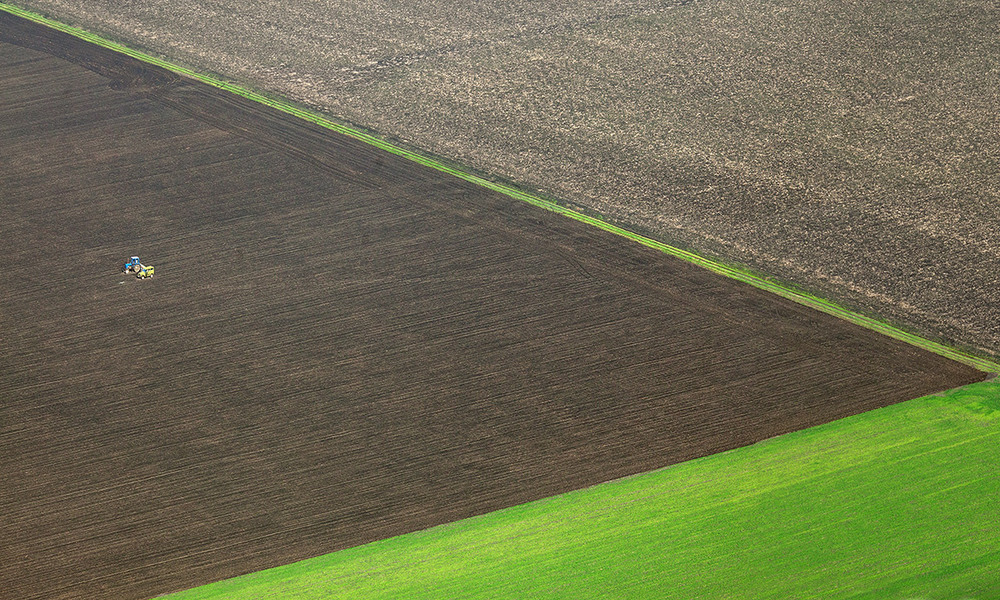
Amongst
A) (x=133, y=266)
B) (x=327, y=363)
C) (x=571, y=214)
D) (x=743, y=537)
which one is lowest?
(x=133, y=266)

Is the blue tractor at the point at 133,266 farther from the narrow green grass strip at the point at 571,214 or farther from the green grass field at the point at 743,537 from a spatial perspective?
the green grass field at the point at 743,537

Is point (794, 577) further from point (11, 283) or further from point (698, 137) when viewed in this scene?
point (11, 283)

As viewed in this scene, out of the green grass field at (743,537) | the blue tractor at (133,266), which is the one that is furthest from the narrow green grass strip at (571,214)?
the blue tractor at (133,266)

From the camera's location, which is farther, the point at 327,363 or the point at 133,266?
the point at 133,266

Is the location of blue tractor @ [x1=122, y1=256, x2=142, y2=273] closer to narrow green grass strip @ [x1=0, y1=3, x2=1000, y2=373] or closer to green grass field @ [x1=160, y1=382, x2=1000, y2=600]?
narrow green grass strip @ [x1=0, y1=3, x2=1000, y2=373]

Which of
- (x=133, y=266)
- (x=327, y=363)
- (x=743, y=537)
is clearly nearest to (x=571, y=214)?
(x=327, y=363)

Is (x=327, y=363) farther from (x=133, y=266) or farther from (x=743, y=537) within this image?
(x=743, y=537)

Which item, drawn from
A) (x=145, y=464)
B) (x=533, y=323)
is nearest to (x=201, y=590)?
(x=145, y=464)

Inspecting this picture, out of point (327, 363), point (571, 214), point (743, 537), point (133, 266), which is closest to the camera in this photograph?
point (743, 537)
